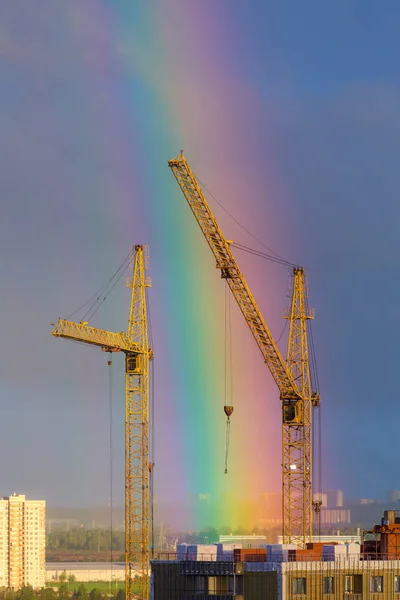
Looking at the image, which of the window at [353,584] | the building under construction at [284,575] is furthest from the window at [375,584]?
the window at [353,584]

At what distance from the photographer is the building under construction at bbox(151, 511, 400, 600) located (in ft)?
337

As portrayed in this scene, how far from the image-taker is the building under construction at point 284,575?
103m

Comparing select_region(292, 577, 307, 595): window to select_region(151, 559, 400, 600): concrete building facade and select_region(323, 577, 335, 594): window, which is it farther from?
select_region(323, 577, 335, 594): window

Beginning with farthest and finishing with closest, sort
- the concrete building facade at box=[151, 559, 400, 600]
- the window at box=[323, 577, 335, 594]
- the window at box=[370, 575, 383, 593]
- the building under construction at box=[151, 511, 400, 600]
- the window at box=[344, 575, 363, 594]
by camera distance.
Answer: the window at box=[370, 575, 383, 593], the window at box=[344, 575, 363, 594], the window at box=[323, 577, 335, 594], the building under construction at box=[151, 511, 400, 600], the concrete building facade at box=[151, 559, 400, 600]

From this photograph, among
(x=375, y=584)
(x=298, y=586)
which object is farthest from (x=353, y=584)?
(x=298, y=586)

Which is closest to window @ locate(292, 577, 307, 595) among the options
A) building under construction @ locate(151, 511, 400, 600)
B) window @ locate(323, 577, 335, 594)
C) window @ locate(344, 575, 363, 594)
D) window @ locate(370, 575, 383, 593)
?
→ building under construction @ locate(151, 511, 400, 600)

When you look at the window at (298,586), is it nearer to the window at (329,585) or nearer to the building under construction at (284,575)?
the building under construction at (284,575)

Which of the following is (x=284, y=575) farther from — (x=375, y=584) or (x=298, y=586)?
(x=375, y=584)

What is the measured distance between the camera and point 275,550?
10869 centimetres

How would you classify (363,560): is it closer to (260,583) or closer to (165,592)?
(260,583)

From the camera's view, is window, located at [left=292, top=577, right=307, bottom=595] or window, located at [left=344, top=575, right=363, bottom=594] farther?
window, located at [left=344, top=575, right=363, bottom=594]

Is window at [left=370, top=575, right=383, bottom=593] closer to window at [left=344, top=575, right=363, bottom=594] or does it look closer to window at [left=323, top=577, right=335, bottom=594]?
window at [left=344, top=575, right=363, bottom=594]

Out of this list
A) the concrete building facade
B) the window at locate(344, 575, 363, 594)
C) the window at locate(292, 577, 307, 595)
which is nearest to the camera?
the window at locate(292, 577, 307, 595)

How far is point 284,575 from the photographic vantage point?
10212 cm
